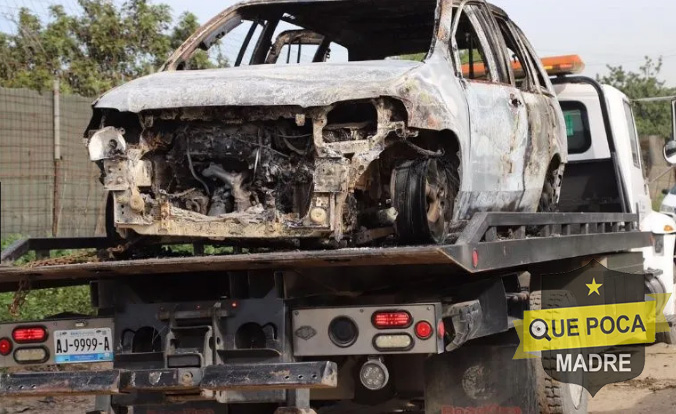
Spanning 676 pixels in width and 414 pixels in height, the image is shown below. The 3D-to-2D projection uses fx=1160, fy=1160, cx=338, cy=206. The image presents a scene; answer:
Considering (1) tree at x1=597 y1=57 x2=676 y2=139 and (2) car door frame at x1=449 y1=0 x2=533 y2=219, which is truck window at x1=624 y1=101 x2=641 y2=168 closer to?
(2) car door frame at x1=449 y1=0 x2=533 y2=219

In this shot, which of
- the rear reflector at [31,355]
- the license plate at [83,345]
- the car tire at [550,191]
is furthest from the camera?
the car tire at [550,191]

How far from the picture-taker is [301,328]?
5.42 meters

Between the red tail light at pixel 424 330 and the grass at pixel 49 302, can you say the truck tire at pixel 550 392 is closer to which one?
the red tail light at pixel 424 330

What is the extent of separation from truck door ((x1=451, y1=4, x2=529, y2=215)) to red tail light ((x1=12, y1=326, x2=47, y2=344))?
231cm

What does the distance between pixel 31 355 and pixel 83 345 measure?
341 millimetres

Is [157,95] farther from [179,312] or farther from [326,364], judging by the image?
[326,364]

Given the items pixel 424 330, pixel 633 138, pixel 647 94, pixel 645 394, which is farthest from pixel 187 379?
pixel 647 94

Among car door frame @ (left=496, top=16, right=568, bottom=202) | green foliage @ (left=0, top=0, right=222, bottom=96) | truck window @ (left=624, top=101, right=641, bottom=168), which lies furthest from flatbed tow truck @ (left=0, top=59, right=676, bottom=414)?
green foliage @ (left=0, top=0, right=222, bottom=96)

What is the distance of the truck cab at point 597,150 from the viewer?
9.79 meters

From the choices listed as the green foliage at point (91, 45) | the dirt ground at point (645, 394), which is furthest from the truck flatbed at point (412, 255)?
the green foliage at point (91, 45)

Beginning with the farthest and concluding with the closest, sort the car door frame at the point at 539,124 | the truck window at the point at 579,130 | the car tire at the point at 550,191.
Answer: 1. the truck window at the point at 579,130
2. the car tire at the point at 550,191
3. the car door frame at the point at 539,124

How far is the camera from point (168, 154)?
6.06 meters

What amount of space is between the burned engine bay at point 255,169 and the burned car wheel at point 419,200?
9 centimetres

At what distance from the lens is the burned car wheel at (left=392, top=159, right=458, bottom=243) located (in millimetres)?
5707
